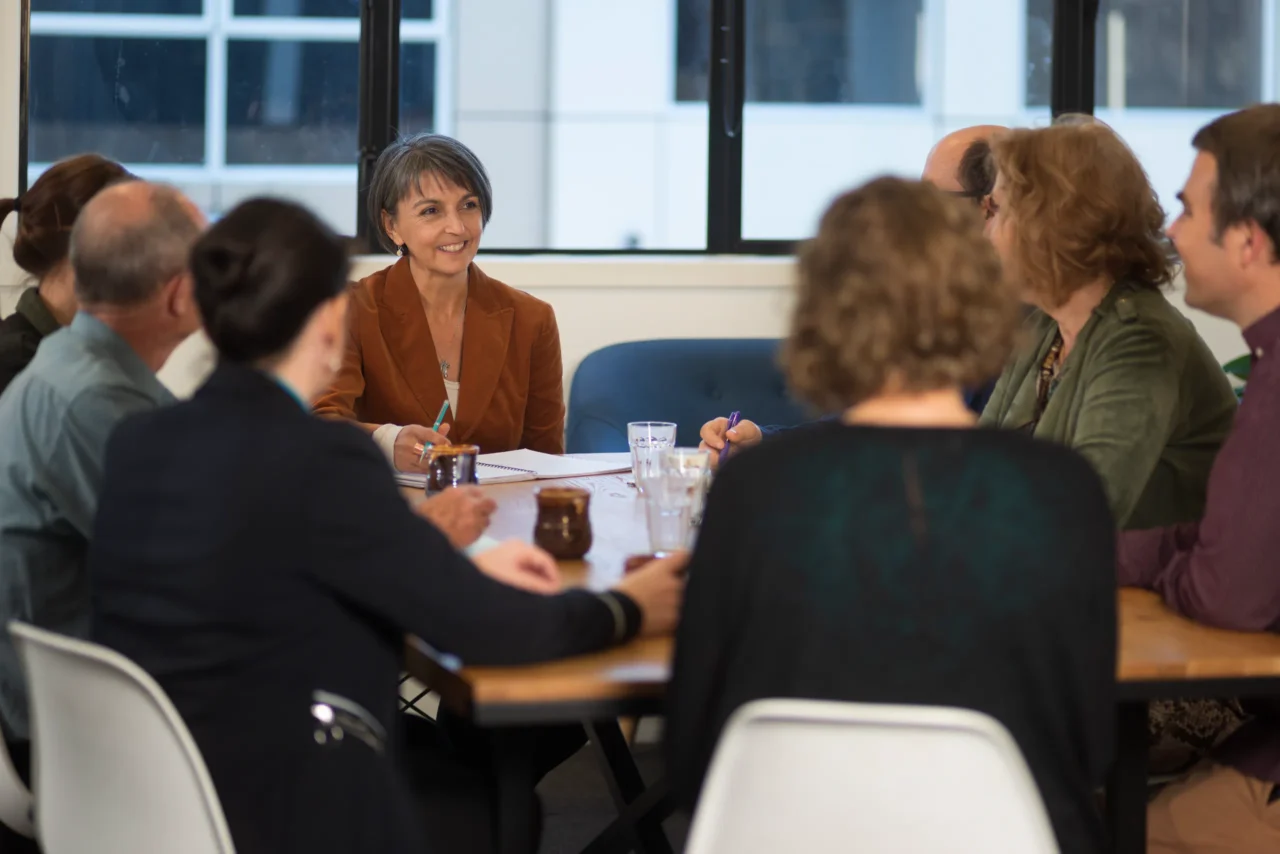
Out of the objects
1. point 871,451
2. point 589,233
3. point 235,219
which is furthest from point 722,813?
point 589,233

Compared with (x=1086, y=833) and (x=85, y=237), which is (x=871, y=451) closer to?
(x=1086, y=833)

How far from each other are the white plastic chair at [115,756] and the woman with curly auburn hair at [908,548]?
1.55 feet

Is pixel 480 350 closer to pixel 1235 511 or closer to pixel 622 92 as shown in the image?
pixel 622 92

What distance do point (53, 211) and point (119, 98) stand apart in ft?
7.61

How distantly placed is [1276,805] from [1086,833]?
0.54 meters

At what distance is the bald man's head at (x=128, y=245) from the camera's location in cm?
203

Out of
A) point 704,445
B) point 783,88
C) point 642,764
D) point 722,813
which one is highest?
point 783,88

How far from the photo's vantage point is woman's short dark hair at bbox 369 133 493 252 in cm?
332

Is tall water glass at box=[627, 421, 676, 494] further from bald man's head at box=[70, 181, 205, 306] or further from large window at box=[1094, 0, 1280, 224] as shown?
large window at box=[1094, 0, 1280, 224]

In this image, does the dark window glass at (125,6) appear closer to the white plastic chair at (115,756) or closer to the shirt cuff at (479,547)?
the shirt cuff at (479,547)

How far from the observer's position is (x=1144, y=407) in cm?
217

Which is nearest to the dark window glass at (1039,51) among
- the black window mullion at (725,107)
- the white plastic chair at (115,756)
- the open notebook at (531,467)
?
the black window mullion at (725,107)

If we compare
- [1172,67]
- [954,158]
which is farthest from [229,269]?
[1172,67]

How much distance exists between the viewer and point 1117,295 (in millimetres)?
2324
